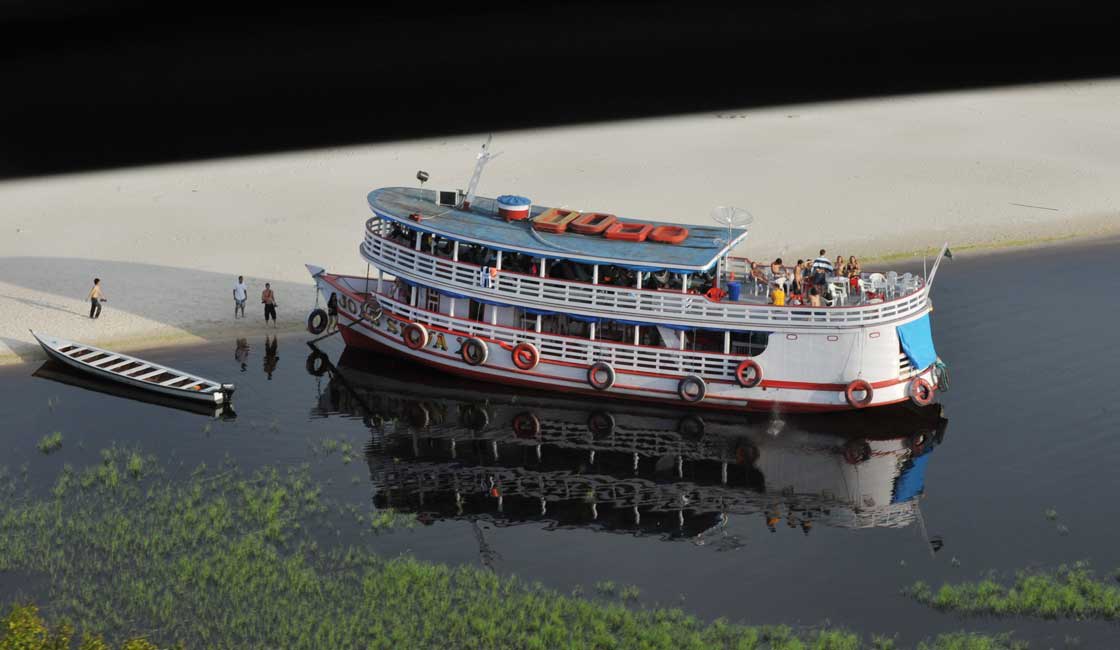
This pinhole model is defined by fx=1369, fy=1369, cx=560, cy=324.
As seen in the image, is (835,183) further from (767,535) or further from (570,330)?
(767,535)

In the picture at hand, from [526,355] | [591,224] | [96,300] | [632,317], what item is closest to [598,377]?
[632,317]

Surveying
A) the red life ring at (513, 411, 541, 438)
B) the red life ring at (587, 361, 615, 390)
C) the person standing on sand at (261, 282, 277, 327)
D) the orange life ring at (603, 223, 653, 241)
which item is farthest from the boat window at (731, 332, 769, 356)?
the person standing on sand at (261, 282, 277, 327)

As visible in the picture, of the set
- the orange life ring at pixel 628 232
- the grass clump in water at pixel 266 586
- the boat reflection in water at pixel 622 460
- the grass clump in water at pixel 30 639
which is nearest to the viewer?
the grass clump in water at pixel 30 639

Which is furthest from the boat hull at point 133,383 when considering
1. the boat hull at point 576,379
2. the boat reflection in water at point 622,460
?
the boat hull at point 576,379

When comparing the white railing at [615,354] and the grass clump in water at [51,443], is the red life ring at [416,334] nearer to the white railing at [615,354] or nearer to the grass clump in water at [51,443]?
Result: the white railing at [615,354]

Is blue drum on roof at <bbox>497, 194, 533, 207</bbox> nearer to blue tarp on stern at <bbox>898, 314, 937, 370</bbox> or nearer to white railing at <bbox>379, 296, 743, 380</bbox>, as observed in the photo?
white railing at <bbox>379, 296, 743, 380</bbox>

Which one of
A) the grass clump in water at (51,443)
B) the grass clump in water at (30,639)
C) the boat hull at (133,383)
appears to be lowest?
the grass clump in water at (51,443)
